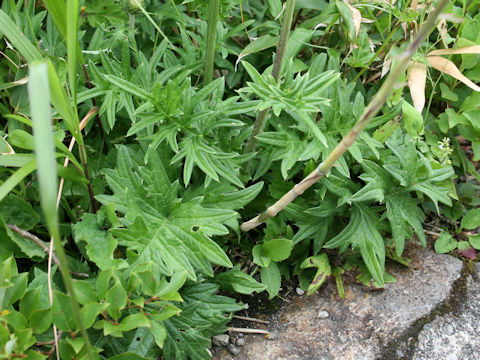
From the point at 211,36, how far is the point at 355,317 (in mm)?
1024

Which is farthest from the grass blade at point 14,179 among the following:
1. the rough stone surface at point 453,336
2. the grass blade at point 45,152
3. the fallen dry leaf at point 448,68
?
the fallen dry leaf at point 448,68

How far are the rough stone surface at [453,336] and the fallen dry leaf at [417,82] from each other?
0.71 metres

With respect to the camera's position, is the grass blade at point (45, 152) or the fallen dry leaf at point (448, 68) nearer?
the grass blade at point (45, 152)

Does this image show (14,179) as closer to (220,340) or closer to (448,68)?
(220,340)

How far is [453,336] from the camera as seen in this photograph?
1.64 metres

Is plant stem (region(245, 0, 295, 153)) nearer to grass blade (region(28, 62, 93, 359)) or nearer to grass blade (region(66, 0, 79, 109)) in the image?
grass blade (region(66, 0, 79, 109))

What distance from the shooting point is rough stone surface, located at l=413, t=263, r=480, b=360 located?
159 cm

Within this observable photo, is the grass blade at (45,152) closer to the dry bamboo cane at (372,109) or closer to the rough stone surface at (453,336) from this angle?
the dry bamboo cane at (372,109)

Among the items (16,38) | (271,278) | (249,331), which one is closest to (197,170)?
(271,278)

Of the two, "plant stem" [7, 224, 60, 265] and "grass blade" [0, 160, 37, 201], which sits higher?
"grass blade" [0, 160, 37, 201]

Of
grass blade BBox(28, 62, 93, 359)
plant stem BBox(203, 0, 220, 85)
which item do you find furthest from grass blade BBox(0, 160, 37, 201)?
plant stem BBox(203, 0, 220, 85)

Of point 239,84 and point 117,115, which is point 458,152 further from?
point 117,115

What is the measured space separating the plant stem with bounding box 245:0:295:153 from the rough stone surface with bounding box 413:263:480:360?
32.5 inches

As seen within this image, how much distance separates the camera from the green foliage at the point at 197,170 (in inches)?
52.1
